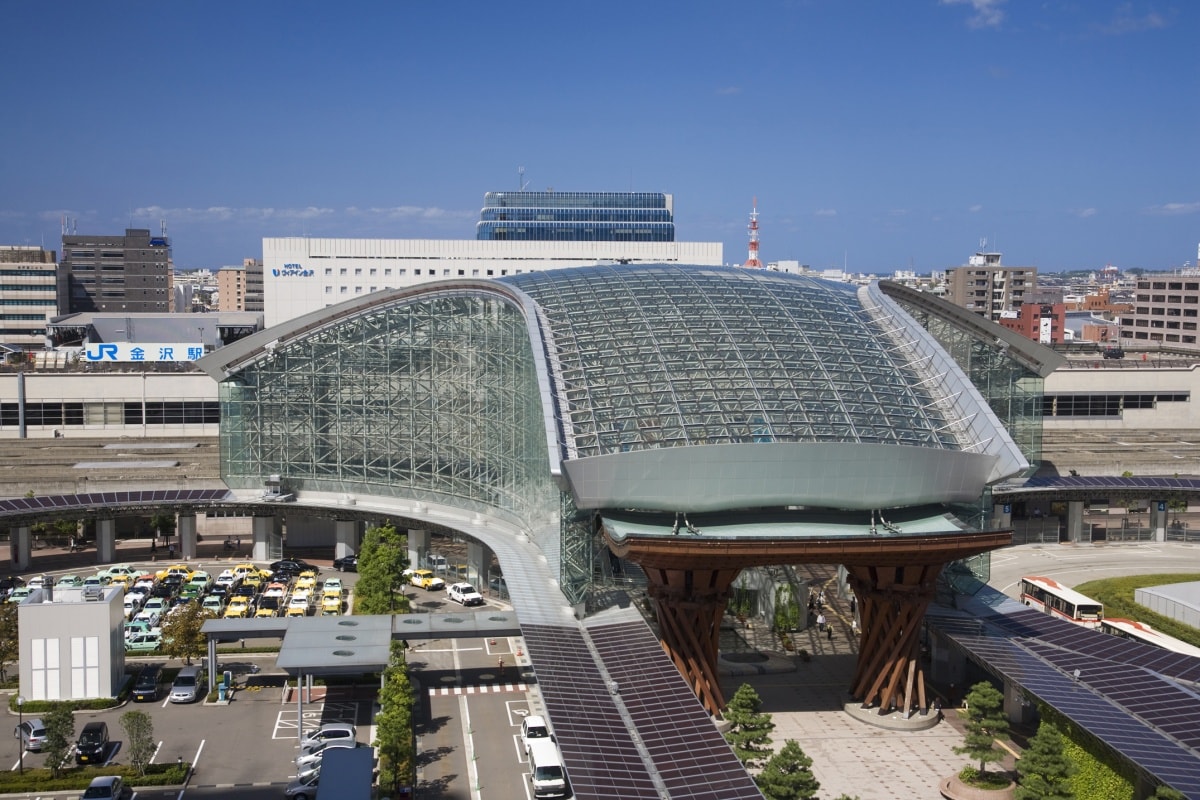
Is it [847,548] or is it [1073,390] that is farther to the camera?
[1073,390]

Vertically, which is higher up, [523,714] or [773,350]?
[773,350]

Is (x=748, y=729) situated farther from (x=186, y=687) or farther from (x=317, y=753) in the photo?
(x=186, y=687)

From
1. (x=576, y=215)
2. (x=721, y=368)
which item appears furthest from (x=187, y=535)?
(x=576, y=215)

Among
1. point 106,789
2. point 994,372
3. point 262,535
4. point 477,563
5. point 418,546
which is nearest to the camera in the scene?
point 106,789

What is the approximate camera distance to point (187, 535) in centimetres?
6291

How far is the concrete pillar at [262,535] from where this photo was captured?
62562 millimetres

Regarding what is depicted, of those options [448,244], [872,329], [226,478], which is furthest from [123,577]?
[448,244]

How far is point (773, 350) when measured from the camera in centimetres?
4869

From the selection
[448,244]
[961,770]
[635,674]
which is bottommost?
[961,770]

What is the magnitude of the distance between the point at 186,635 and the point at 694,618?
18725mm

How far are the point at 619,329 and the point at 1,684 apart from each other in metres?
25.9

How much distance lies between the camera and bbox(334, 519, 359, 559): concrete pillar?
61844 millimetres

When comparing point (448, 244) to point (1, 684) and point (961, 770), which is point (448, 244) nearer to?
point (1, 684)

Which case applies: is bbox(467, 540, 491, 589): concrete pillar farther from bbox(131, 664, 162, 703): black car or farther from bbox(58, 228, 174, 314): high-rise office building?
bbox(58, 228, 174, 314): high-rise office building
